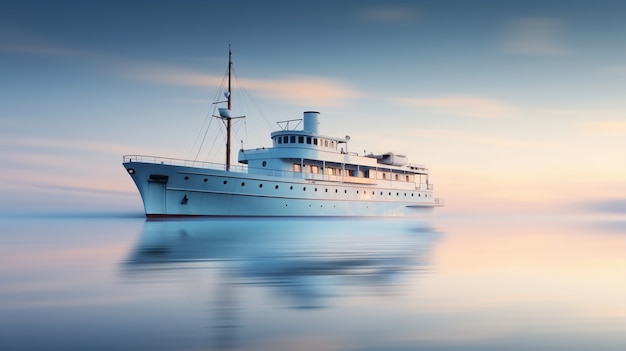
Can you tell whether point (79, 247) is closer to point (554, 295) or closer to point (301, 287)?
point (301, 287)

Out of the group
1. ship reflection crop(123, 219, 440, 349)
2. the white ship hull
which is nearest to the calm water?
ship reflection crop(123, 219, 440, 349)

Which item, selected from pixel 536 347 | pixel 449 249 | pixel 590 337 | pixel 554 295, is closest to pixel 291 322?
pixel 536 347

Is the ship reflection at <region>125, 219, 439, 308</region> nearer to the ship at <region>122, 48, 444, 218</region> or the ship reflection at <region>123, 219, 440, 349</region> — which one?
the ship reflection at <region>123, 219, 440, 349</region>

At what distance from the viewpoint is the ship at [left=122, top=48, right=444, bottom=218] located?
34.2 metres

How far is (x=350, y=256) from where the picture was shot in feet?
50.2

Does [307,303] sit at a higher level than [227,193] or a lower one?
lower

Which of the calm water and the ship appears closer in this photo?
the calm water

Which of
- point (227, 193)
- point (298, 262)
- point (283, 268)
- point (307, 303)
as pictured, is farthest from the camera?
point (227, 193)

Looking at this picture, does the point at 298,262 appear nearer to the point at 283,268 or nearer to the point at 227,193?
the point at 283,268

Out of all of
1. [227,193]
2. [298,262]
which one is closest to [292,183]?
[227,193]

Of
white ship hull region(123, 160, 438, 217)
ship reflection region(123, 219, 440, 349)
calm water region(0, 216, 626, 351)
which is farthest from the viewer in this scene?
white ship hull region(123, 160, 438, 217)

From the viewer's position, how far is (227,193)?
35.4m

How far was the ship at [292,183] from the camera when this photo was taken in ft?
112

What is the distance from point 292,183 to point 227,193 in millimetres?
6751
